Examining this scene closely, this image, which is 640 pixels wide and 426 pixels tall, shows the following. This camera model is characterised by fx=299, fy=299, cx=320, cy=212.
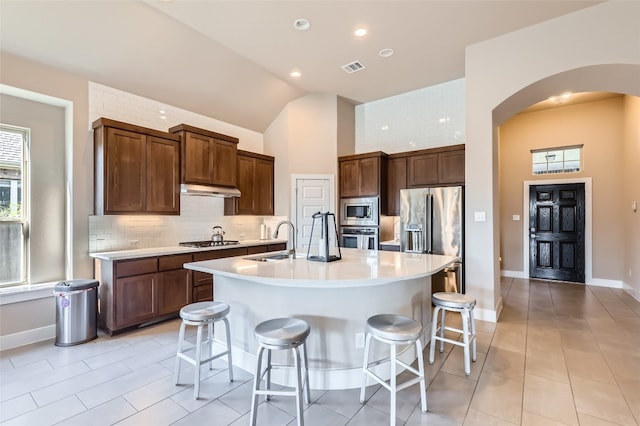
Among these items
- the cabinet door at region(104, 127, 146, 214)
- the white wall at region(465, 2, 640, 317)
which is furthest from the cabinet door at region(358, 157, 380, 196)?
the cabinet door at region(104, 127, 146, 214)

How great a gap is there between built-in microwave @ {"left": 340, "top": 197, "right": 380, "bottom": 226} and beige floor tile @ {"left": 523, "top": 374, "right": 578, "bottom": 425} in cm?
314

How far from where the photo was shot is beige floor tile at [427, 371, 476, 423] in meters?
2.04

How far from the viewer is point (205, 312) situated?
234cm

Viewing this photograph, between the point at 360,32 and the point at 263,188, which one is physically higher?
the point at 360,32

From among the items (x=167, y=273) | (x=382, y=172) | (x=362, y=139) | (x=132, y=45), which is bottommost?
(x=167, y=273)

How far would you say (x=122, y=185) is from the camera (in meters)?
3.68

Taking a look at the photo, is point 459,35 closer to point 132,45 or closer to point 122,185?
point 132,45

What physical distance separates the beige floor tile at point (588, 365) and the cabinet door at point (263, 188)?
15.1 feet

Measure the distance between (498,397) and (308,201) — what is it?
13.4ft

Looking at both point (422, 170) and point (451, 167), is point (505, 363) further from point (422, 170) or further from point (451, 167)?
point (422, 170)

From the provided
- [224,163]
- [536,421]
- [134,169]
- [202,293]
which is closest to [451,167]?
[536,421]

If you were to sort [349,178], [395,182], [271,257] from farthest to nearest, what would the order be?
1. [349,178]
2. [395,182]
3. [271,257]

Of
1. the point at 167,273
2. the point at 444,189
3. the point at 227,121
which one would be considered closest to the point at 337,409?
the point at 167,273

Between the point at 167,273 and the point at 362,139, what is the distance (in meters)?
4.31
